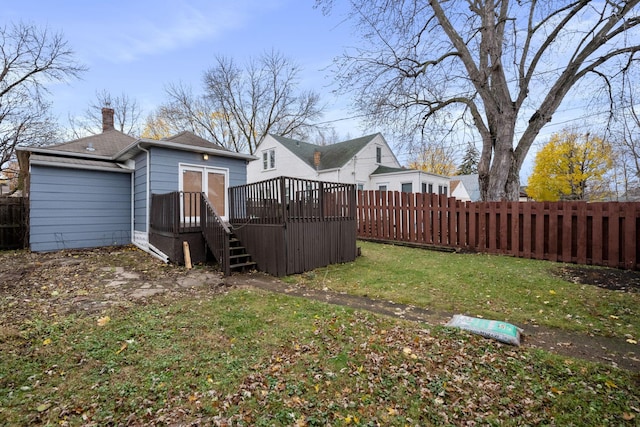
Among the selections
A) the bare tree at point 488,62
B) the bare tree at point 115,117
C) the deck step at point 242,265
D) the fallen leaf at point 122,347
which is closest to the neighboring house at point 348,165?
the bare tree at point 488,62

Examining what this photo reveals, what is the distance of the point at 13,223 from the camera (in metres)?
9.98

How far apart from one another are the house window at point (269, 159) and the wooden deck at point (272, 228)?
12565 millimetres

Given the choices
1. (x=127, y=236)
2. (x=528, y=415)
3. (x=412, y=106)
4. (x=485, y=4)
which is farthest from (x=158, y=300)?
(x=485, y=4)

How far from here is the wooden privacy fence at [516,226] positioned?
6555mm

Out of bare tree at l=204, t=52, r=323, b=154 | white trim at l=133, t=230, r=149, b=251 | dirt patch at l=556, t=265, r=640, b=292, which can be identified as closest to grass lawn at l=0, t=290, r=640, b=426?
dirt patch at l=556, t=265, r=640, b=292

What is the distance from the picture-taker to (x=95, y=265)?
6949 mm

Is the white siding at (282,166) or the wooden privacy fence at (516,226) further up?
the white siding at (282,166)

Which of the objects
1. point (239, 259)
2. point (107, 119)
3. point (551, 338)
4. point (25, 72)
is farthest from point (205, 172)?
point (25, 72)

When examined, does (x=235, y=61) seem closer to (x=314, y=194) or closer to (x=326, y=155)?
(x=326, y=155)

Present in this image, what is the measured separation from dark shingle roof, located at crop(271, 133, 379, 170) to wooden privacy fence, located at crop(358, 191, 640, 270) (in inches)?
293

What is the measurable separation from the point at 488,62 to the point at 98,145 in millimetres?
14266

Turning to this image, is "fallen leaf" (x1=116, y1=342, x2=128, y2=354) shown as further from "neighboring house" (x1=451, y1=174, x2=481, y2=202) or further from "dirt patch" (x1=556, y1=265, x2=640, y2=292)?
"neighboring house" (x1=451, y1=174, x2=481, y2=202)

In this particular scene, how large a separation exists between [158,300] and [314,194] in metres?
3.84

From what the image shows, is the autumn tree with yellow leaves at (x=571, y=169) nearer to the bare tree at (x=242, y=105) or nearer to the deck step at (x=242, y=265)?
the bare tree at (x=242, y=105)
